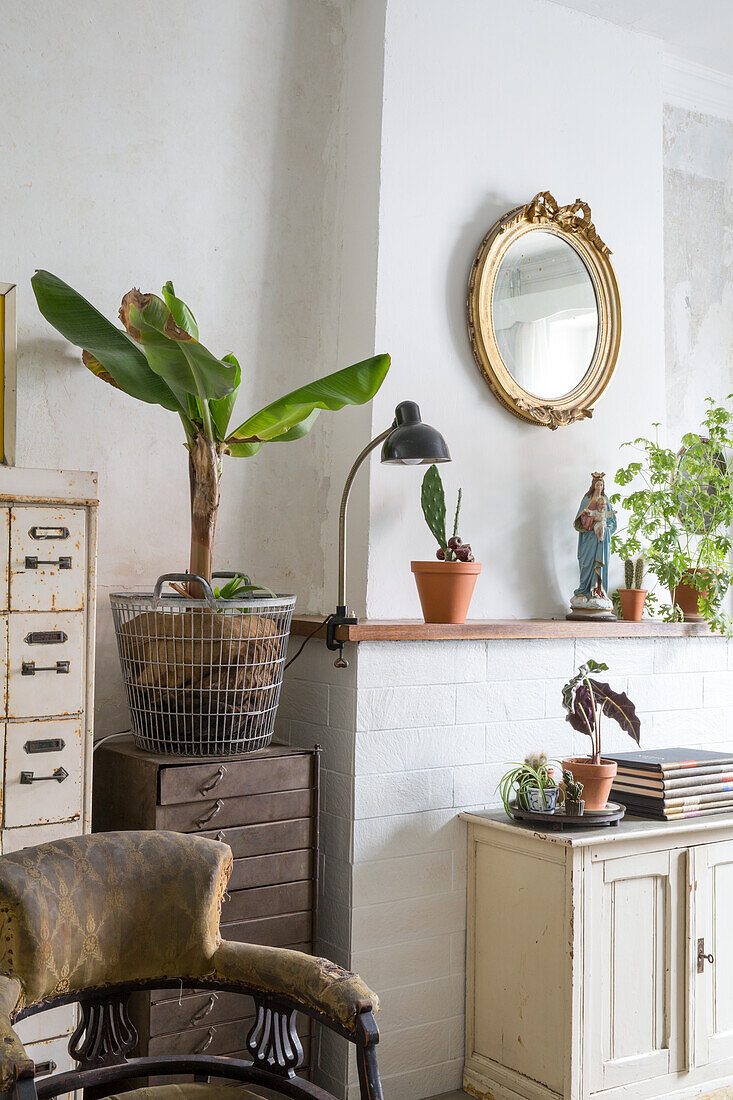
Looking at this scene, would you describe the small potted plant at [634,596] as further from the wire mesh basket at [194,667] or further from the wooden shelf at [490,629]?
the wire mesh basket at [194,667]

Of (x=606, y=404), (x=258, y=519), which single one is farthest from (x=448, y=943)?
(x=606, y=404)

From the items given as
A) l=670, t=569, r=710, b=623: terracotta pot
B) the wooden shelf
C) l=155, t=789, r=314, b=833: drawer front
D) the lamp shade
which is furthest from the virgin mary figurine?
l=155, t=789, r=314, b=833: drawer front

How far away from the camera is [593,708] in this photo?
2650 mm

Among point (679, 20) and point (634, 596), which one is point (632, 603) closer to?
point (634, 596)

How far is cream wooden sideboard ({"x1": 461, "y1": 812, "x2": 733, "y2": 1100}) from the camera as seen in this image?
240 cm

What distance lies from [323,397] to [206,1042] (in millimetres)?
1453

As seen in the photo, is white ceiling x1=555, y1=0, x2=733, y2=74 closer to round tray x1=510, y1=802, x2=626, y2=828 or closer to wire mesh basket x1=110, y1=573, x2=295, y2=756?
wire mesh basket x1=110, y1=573, x2=295, y2=756

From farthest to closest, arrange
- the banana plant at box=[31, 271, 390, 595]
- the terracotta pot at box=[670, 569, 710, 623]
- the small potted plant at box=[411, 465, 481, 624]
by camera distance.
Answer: the terracotta pot at box=[670, 569, 710, 623], the small potted plant at box=[411, 465, 481, 624], the banana plant at box=[31, 271, 390, 595]

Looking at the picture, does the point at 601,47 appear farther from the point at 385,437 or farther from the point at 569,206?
the point at 385,437

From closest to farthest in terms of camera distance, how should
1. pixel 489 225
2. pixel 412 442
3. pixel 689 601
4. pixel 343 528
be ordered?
pixel 412 442 → pixel 343 528 → pixel 489 225 → pixel 689 601

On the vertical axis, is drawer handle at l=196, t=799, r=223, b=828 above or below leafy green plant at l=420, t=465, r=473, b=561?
below

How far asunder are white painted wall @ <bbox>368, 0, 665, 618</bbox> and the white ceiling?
0.05 m

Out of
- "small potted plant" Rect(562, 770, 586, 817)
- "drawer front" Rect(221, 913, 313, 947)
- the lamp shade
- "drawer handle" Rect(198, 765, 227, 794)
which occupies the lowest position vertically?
"drawer front" Rect(221, 913, 313, 947)

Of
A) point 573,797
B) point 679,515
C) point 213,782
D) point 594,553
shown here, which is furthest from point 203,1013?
point 679,515
